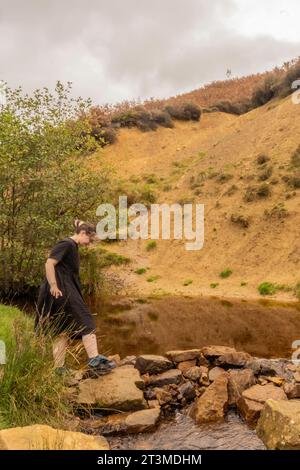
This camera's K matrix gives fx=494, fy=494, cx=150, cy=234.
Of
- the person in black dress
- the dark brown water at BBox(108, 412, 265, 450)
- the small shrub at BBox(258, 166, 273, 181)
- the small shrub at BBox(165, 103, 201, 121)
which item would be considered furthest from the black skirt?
the small shrub at BBox(165, 103, 201, 121)

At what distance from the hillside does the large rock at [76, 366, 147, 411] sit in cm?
1290

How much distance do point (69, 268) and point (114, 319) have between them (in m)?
8.45

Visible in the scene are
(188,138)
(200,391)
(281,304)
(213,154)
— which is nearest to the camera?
(200,391)

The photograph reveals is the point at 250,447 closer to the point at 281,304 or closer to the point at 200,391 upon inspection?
the point at 200,391

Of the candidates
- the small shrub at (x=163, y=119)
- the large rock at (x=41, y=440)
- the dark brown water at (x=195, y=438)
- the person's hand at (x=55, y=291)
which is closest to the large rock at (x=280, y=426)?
the dark brown water at (x=195, y=438)

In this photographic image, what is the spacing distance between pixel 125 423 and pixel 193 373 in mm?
2150

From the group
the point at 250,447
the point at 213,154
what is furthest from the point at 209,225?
the point at 250,447

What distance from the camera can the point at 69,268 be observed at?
7824 millimetres

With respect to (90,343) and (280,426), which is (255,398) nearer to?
(280,426)

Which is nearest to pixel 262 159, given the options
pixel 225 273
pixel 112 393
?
pixel 225 273

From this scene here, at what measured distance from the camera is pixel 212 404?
24.1 feet

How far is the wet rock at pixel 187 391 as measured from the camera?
8.04 metres

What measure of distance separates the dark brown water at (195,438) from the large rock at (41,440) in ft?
4.16

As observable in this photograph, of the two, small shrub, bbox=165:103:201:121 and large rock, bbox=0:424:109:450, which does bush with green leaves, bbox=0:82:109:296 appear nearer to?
large rock, bbox=0:424:109:450
